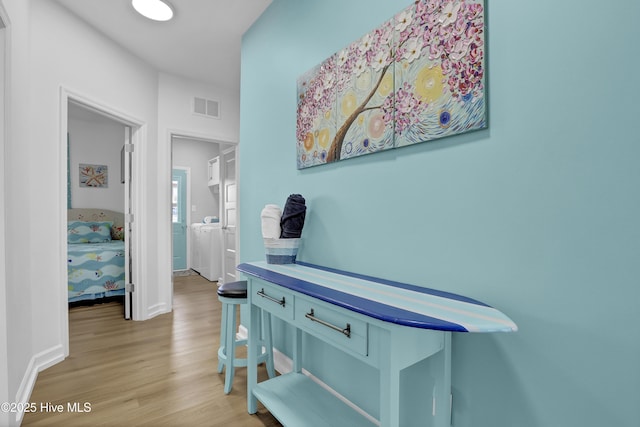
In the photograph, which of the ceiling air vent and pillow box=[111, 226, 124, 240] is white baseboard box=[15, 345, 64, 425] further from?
pillow box=[111, 226, 124, 240]

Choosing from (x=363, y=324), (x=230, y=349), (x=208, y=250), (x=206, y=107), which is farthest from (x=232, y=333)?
(x=208, y=250)

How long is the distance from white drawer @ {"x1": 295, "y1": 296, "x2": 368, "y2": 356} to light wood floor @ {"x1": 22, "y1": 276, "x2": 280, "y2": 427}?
0.81 meters

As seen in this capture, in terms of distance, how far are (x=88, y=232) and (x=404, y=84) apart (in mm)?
5175

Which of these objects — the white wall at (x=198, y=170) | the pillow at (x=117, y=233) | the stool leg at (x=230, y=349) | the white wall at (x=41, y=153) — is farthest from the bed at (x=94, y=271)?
the stool leg at (x=230, y=349)

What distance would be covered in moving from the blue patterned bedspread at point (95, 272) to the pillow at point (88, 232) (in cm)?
70

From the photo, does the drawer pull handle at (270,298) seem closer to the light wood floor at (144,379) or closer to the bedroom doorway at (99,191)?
the light wood floor at (144,379)

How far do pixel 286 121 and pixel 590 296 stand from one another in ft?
6.09

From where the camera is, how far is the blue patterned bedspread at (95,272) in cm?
374

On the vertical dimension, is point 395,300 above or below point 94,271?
above

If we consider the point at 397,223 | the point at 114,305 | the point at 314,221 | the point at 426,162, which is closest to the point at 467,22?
the point at 426,162

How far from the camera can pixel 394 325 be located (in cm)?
95

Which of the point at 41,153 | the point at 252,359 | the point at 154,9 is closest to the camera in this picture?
the point at 252,359

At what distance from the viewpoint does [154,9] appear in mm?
2404

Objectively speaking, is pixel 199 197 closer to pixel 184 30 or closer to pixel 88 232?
pixel 88 232
